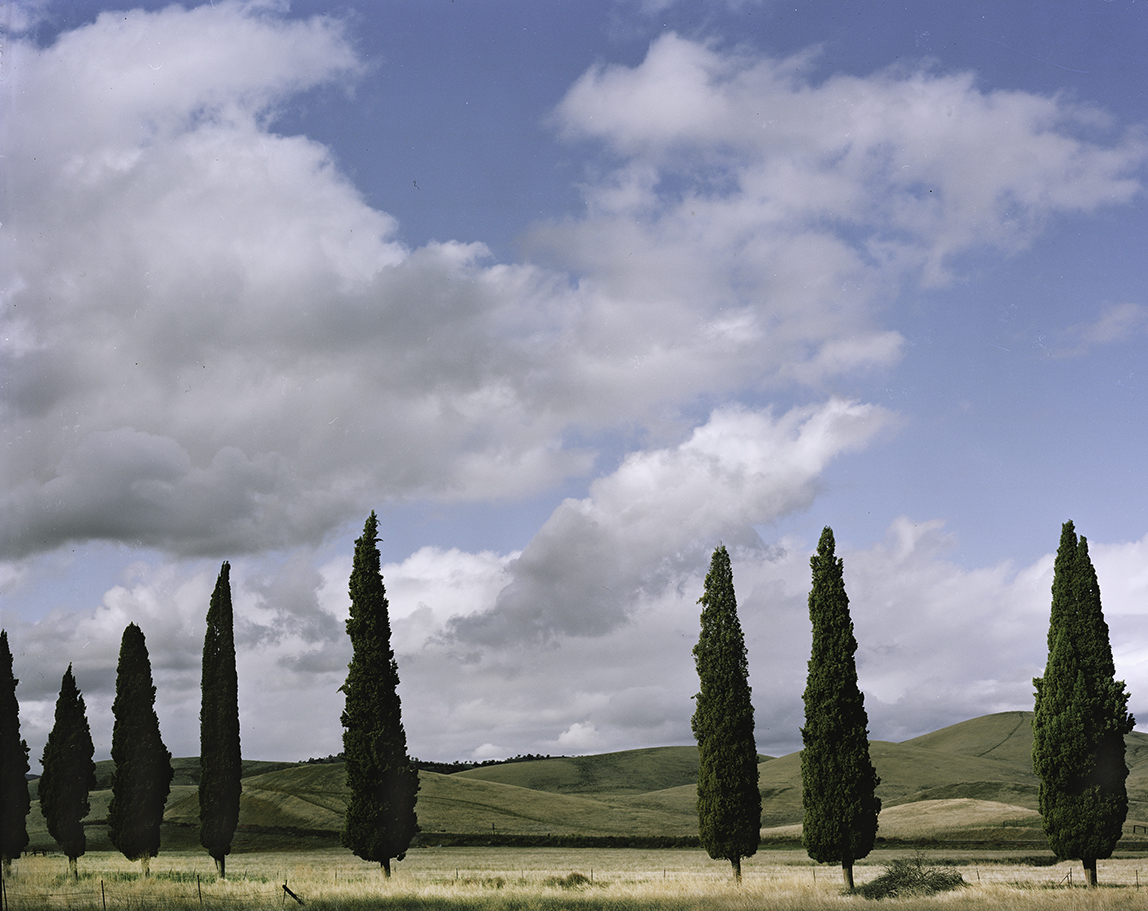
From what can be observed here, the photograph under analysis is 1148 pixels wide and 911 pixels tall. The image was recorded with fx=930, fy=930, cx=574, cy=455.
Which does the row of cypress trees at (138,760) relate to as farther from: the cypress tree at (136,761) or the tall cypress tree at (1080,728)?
the tall cypress tree at (1080,728)

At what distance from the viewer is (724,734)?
38.5m

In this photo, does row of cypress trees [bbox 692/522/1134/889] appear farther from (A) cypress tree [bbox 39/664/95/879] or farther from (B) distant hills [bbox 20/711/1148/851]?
(B) distant hills [bbox 20/711/1148/851]

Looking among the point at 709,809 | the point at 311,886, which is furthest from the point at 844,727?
the point at 311,886

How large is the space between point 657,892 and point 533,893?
420 centimetres

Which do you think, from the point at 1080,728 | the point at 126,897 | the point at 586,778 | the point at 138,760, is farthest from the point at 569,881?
the point at 586,778

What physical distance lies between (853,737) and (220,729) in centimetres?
3068

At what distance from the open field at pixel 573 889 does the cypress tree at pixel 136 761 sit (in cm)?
216

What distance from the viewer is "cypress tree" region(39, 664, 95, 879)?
50344mm

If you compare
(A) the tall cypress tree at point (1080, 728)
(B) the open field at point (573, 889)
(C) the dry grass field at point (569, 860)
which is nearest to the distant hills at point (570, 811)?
(C) the dry grass field at point (569, 860)

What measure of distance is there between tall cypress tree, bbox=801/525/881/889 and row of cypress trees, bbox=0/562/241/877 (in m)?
28.0

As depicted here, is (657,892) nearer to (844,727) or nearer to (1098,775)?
(844,727)

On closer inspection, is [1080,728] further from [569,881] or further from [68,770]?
[68,770]

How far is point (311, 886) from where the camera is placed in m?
33.2

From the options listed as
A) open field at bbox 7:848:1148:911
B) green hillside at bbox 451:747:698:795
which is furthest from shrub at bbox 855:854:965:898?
green hillside at bbox 451:747:698:795
